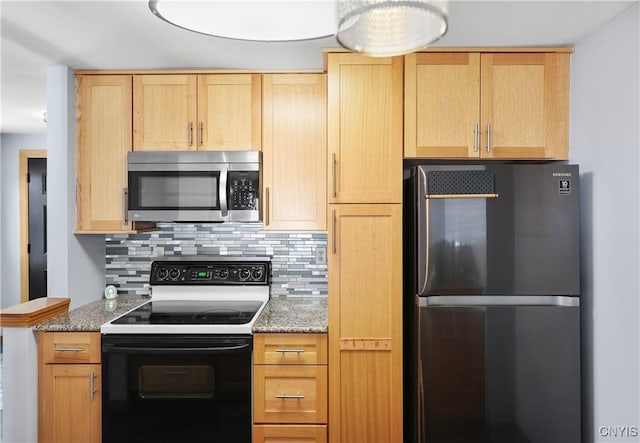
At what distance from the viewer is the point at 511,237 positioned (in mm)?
1993

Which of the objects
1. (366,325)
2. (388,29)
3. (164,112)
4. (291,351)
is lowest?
(291,351)

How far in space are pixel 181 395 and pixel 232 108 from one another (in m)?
1.55

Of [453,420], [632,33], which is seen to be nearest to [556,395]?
[453,420]

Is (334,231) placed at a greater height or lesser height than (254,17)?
lesser

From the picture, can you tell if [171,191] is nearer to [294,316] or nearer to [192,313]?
[192,313]

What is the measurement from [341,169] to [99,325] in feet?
4.73

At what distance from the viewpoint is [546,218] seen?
6.57ft

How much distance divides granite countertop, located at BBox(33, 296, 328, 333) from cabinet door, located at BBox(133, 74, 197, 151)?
3.13ft

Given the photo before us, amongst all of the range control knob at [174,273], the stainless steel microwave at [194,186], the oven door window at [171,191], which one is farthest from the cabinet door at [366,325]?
the range control knob at [174,273]

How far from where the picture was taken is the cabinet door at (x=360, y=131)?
2150 millimetres

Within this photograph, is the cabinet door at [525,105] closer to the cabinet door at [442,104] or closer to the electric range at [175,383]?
the cabinet door at [442,104]

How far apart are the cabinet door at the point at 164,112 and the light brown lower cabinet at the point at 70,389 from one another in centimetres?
110

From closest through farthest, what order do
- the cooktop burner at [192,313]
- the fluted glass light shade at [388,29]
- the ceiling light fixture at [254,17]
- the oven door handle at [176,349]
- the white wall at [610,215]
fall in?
the fluted glass light shade at [388,29], the ceiling light fixture at [254,17], the white wall at [610,215], the oven door handle at [176,349], the cooktop burner at [192,313]

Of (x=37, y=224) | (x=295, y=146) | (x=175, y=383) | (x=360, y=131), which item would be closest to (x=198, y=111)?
(x=295, y=146)
